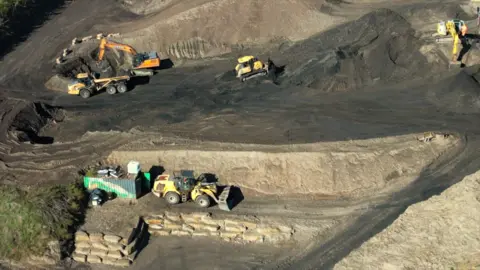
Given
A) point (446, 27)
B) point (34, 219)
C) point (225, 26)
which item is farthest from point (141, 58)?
point (446, 27)

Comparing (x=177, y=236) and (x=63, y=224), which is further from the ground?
(x=63, y=224)

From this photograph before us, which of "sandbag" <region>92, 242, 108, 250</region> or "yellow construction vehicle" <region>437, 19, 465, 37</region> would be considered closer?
"sandbag" <region>92, 242, 108, 250</region>

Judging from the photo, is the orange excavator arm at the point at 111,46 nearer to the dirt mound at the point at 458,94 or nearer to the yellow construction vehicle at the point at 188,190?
the yellow construction vehicle at the point at 188,190

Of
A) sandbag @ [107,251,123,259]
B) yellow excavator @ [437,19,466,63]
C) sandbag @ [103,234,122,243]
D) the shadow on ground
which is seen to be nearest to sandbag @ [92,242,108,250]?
sandbag @ [103,234,122,243]

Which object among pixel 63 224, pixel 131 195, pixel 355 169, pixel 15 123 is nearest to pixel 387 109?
pixel 355 169

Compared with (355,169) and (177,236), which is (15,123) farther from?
(355,169)

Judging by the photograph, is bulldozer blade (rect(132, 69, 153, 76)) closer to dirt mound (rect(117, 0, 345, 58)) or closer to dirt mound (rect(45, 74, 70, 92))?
dirt mound (rect(117, 0, 345, 58))
